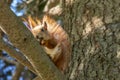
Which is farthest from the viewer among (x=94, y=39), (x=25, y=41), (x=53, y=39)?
(x=53, y=39)

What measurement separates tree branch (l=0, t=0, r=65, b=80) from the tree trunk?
0.63ft

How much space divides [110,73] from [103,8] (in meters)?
0.34

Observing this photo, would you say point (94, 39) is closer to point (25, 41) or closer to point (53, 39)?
point (25, 41)

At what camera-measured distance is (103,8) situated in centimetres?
175

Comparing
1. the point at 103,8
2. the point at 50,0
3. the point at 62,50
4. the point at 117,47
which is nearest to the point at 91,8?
the point at 103,8

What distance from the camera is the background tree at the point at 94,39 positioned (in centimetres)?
163

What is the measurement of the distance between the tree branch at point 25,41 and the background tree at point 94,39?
0.63 feet

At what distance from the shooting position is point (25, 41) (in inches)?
58.2

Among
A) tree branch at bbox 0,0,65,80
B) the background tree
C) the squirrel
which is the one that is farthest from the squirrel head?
tree branch at bbox 0,0,65,80

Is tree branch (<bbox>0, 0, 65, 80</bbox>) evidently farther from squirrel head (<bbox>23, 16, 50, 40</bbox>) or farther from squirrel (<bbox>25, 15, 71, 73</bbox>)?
squirrel head (<bbox>23, 16, 50, 40</bbox>)

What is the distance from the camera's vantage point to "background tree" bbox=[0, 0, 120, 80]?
163 cm

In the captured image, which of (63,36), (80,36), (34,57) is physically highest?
(34,57)

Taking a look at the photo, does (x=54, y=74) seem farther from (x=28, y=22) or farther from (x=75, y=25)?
(x=28, y=22)

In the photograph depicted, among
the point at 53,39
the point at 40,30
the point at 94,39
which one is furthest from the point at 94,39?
the point at 40,30
